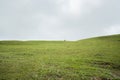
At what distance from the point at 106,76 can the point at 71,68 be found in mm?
5441

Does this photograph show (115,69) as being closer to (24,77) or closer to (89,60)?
(89,60)

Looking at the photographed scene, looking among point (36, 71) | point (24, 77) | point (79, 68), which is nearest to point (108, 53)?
point (79, 68)

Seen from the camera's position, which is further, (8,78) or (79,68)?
(79,68)

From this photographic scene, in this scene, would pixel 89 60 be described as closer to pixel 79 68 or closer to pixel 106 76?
pixel 79 68

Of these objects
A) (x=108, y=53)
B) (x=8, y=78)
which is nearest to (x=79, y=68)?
(x=8, y=78)

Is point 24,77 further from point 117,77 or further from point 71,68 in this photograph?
point 117,77

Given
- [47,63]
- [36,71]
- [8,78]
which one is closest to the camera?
[8,78]

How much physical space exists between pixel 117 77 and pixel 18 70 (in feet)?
44.5

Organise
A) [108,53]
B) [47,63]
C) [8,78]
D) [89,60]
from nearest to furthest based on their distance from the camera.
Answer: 1. [8,78]
2. [47,63]
3. [89,60]
4. [108,53]

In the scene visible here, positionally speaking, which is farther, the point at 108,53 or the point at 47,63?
the point at 108,53

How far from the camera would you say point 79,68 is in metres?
33.7

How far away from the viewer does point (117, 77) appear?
3098cm

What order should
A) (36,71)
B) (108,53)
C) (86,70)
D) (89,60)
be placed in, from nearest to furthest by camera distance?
(36,71) → (86,70) → (89,60) → (108,53)

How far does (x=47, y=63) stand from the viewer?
117ft
